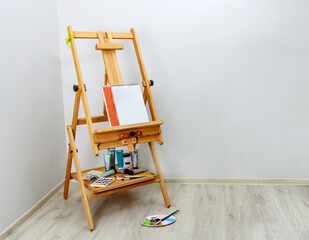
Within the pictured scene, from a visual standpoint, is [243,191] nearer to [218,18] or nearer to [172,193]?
[172,193]

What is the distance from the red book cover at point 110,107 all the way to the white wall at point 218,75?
0.66 meters

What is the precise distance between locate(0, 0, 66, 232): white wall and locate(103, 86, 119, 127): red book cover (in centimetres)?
56

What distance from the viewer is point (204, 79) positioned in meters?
2.74

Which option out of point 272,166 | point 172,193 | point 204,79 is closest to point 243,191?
point 272,166

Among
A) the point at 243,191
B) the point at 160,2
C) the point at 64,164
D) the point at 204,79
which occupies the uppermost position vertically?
the point at 160,2

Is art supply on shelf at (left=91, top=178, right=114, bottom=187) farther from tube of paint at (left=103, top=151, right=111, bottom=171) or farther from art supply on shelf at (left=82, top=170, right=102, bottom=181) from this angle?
tube of paint at (left=103, top=151, right=111, bottom=171)

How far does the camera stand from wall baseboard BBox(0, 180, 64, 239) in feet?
6.53

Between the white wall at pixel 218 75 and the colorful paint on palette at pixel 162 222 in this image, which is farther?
the white wall at pixel 218 75

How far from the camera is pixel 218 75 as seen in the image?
8.91ft

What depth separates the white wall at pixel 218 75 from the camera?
8.59 feet

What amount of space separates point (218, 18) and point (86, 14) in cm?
108

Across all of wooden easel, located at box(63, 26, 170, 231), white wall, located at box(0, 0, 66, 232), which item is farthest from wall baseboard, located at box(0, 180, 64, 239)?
wooden easel, located at box(63, 26, 170, 231)

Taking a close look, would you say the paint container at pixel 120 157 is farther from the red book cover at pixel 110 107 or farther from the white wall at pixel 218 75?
the red book cover at pixel 110 107

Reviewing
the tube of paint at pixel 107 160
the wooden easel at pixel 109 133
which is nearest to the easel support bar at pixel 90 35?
the wooden easel at pixel 109 133
